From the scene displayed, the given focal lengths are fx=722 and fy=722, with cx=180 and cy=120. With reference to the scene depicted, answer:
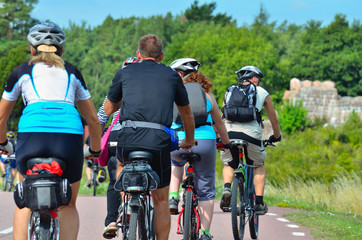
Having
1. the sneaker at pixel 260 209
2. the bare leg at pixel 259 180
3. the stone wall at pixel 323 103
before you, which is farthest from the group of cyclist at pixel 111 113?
the stone wall at pixel 323 103

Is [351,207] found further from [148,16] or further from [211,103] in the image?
[148,16]

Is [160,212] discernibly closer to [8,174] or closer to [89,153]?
[89,153]

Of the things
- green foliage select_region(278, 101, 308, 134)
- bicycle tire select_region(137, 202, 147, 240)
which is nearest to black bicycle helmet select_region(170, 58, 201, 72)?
bicycle tire select_region(137, 202, 147, 240)

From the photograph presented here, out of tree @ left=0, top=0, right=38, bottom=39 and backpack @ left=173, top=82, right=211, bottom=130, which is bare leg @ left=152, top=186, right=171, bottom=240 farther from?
tree @ left=0, top=0, right=38, bottom=39

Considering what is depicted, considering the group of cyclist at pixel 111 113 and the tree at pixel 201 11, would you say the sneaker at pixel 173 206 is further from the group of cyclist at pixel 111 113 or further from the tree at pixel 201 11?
the tree at pixel 201 11

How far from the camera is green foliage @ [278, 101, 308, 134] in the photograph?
53000 mm

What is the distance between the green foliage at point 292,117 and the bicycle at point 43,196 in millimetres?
48992

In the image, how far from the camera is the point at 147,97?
5184 millimetres

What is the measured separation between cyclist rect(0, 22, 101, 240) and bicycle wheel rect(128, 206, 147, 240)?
38cm

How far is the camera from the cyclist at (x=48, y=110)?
438 cm

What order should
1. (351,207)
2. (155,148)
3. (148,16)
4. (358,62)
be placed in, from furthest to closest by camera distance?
(148,16) → (358,62) → (351,207) → (155,148)

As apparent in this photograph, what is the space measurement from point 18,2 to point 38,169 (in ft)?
226

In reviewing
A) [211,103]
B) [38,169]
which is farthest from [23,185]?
[211,103]

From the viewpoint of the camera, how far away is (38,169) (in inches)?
168
